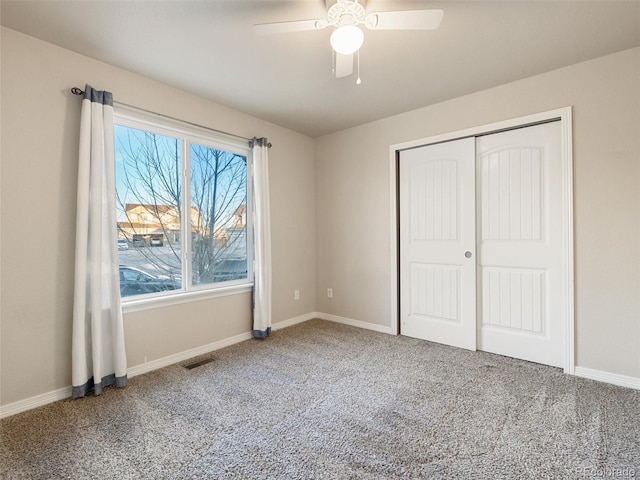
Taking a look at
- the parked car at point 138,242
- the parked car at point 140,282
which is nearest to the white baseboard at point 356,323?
the parked car at point 140,282

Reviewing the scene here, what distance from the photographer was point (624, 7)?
186cm

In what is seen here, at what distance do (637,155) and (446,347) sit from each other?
2174 mm

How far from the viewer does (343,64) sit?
2.04 metres

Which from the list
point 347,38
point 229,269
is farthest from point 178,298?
point 347,38

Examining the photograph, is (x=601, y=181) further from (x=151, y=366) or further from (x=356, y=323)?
(x=151, y=366)

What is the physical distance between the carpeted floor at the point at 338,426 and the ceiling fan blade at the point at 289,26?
7.45 ft

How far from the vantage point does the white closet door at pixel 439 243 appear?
3107 millimetres

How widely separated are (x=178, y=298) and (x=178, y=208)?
2.74ft

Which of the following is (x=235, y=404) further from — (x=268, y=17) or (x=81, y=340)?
(x=268, y=17)

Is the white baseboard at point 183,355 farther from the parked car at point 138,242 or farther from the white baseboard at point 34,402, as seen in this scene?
the parked car at point 138,242

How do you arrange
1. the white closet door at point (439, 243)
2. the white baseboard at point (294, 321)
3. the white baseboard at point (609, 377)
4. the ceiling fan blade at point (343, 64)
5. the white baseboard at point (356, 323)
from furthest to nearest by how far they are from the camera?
the white baseboard at point (294, 321) → the white baseboard at point (356, 323) → the white closet door at point (439, 243) → the white baseboard at point (609, 377) → the ceiling fan blade at point (343, 64)

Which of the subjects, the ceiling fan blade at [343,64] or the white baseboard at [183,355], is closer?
the ceiling fan blade at [343,64]

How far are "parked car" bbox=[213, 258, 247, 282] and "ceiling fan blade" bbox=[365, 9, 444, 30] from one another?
99.6 inches

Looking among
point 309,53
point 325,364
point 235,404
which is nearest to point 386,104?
point 309,53
